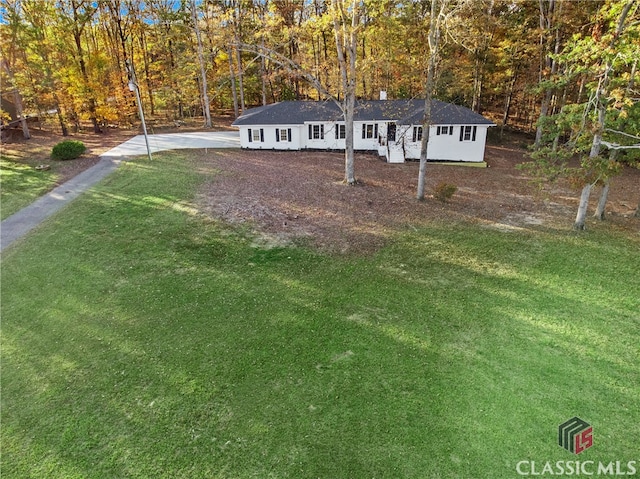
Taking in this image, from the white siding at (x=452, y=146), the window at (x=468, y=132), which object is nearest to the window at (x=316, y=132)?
the white siding at (x=452, y=146)

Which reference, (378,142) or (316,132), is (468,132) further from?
(316,132)

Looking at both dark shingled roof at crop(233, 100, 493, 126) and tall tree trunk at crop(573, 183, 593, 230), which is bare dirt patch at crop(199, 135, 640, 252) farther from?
dark shingled roof at crop(233, 100, 493, 126)

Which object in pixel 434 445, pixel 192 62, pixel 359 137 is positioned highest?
pixel 192 62

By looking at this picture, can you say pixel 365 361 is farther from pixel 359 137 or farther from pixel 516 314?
pixel 359 137

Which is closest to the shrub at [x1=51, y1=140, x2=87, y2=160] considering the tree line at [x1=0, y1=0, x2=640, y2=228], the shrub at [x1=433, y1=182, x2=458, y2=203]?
the tree line at [x1=0, y1=0, x2=640, y2=228]

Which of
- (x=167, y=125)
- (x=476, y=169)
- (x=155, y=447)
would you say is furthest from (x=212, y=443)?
(x=167, y=125)

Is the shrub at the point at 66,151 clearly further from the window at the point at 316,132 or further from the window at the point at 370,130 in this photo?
the window at the point at 370,130

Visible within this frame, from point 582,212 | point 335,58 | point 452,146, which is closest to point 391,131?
point 452,146
